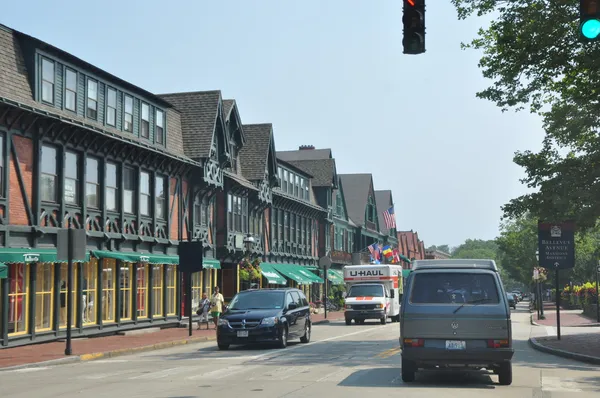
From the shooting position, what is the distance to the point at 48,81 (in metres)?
26.9

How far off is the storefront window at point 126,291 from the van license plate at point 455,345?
64.4ft

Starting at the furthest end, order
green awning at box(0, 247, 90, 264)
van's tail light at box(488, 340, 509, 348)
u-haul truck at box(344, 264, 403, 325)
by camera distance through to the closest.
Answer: u-haul truck at box(344, 264, 403, 325) < green awning at box(0, 247, 90, 264) < van's tail light at box(488, 340, 509, 348)

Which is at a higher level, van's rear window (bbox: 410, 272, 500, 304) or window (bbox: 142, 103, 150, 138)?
window (bbox: 142, 103, 150, 138)

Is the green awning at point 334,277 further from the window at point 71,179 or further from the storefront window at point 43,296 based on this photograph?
the storefront window at point 43,296

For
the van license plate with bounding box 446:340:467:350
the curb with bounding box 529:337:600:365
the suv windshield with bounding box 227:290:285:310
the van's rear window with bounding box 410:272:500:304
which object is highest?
the van's rear window with bounding box 410:272:500:304

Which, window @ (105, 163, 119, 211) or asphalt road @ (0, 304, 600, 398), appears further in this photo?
window @ (105, 163, 119, 211)

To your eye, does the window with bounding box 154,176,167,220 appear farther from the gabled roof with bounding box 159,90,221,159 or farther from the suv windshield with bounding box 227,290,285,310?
the suv windshield with bounding box 227,290,285,310

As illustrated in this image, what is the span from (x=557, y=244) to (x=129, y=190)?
15.8m

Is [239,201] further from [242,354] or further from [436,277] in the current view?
[436,277]

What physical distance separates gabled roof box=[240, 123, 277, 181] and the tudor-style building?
821cm

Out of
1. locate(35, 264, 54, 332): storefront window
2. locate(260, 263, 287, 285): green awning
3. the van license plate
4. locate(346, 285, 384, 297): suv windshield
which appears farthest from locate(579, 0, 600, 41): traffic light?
locate(260, 263, 287, 285): green awning

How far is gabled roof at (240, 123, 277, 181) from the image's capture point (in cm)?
4753

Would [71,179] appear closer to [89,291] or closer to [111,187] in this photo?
[111,187]

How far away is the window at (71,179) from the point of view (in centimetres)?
2747
